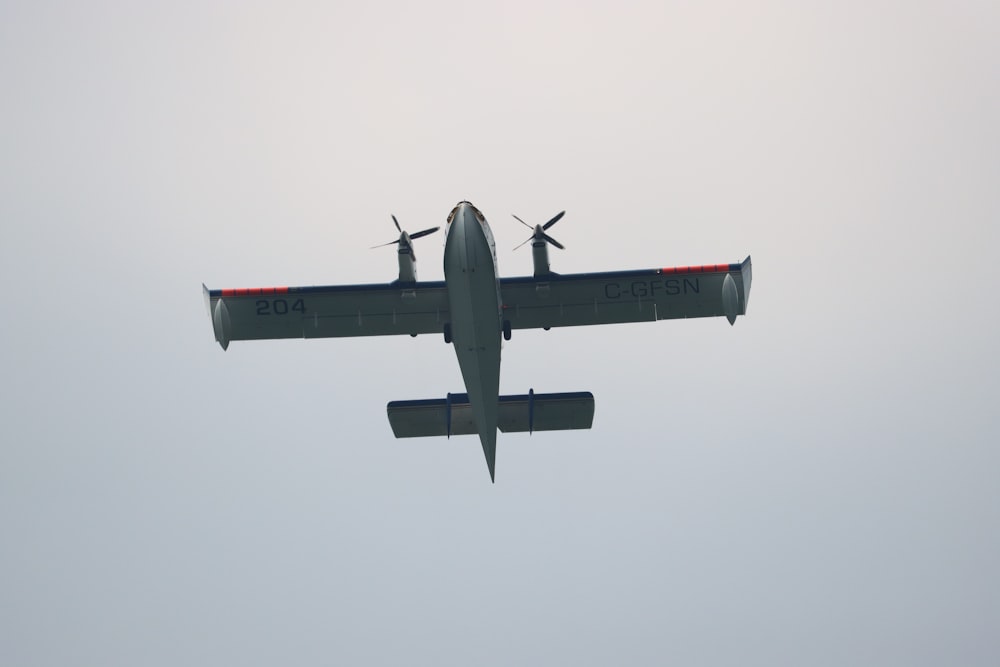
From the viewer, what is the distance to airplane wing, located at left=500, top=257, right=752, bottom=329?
30.4 metres

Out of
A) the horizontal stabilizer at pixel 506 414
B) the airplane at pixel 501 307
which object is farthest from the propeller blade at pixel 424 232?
the horizontal stabilizer at pixel 506 414

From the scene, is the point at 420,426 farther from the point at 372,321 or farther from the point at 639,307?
the point at 639,307

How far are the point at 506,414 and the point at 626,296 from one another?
15.2ft

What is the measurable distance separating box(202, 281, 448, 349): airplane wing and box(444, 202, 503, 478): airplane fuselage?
1.88 metres

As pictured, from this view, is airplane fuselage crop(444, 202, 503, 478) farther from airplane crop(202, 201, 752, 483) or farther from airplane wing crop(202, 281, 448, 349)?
airplane wing crop(202, 281, 448, 349)

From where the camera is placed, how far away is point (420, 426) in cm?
3125

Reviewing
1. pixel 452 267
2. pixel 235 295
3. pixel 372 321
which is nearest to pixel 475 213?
pixel 452 267

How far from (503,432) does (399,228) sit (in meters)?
6.32

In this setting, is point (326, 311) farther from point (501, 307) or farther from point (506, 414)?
point (506, 414)

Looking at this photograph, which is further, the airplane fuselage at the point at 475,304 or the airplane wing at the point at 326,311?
the airplane wing at the point at 326,311

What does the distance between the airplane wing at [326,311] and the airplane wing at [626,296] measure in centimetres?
226

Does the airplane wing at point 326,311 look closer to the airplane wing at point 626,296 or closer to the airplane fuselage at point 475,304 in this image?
the airplane fuselage at point 475,304

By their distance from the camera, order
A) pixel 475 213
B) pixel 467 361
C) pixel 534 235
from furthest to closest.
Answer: pixel 534 235, pixel 467 361, pixel 475 213

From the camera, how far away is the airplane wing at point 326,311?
3031cm
